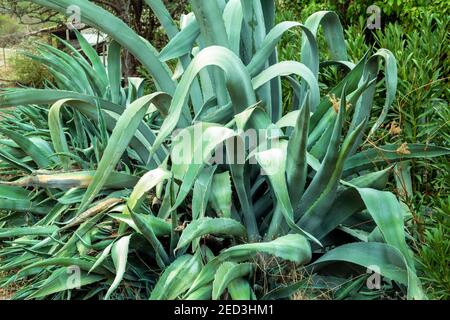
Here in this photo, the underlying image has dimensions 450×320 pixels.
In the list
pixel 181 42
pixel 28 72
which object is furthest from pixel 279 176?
pixel 28 72

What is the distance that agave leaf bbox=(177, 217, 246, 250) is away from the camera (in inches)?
106

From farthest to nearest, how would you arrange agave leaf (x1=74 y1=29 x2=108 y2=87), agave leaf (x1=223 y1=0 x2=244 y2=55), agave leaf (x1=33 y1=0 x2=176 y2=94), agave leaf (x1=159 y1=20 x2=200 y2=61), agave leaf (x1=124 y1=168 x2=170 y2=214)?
agave leaf (x1=74 y1=29 x2=108 y2=87), agave leaf (x1=223 y1=0 x2=244 y2=55), agave leaf (x1=159 y1=20 x2=200 y2=61), agave leaf (x1=33 y1=0 x2=176 y2=94), agave leaf (x1=124 y1=168 x2=170 y2=214)

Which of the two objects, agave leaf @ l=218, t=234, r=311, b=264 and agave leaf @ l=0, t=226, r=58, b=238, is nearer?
agave leaf @ l=218, t=234, r=311, b=264

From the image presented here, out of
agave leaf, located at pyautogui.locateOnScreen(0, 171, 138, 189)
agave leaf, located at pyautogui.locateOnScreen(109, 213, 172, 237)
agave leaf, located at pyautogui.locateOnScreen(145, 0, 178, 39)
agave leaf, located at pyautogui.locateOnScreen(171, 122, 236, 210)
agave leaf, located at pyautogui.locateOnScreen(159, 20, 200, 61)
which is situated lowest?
agave leaf, located at pyautogui.locateOnScreen(109, 213, 172, 237)

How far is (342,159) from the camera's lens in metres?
2.84

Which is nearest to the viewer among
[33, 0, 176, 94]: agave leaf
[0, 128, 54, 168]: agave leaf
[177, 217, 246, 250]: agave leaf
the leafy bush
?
[177, 217, 246, 250]: agave leaf

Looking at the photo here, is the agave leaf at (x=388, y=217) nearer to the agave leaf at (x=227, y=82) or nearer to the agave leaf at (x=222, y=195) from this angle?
the agave leaf at (x=222, y=195)

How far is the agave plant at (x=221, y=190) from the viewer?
2.83 metres

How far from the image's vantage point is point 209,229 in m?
2.81

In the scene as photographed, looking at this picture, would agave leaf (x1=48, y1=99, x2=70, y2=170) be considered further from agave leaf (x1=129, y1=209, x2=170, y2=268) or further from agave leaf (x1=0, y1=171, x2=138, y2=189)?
agave leaf (x1=129, y1=209, x2=170, y2=268)

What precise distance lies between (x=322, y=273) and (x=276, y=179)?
1.85ft

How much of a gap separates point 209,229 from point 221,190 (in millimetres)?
323

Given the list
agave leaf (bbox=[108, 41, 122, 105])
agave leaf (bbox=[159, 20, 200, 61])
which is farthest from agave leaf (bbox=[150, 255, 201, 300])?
agave leaf (bbox=[108, 41, 122, 105])

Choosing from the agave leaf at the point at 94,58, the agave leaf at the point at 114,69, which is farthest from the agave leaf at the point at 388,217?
the agave leaf at the point at 94,58
